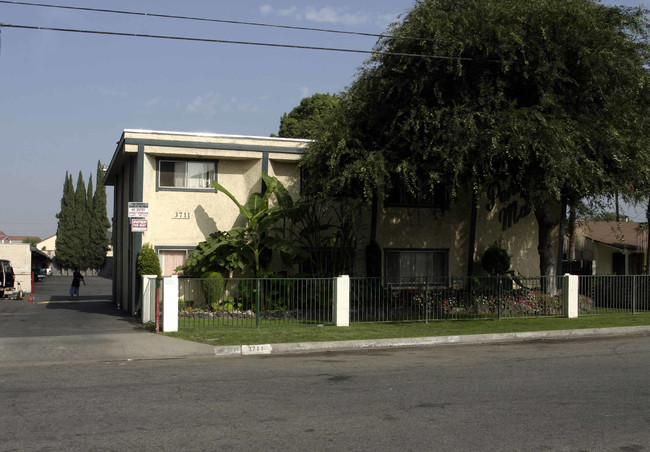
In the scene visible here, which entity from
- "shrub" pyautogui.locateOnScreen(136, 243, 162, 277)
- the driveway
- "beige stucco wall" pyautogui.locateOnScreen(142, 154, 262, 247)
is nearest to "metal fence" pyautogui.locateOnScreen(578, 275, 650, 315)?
"beige stucco wall" pyautogui.locateOnScreen(142, 154, 262, 247)

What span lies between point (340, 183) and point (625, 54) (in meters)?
8.31

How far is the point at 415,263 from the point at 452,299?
4003mm

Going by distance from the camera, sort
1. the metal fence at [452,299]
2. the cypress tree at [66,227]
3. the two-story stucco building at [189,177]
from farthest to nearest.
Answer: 1. the cypress tree at [66,227]
2. the two-story stucco building at [189,177]
3. the metal fence at [452,299]

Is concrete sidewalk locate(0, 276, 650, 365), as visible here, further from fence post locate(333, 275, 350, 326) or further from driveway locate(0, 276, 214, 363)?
fence post locate(333, 275, 350, 326)

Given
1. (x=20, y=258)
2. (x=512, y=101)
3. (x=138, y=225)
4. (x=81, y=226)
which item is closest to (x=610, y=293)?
(x=512, y=101)

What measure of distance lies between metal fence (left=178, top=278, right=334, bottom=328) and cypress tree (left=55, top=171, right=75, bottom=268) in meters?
70.5

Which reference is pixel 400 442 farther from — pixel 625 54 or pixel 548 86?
pixel 625 54

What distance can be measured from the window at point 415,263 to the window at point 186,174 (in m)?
6.65

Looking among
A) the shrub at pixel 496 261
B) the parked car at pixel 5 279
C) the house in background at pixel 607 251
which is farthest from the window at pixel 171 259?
the house in background at pixel 607 251

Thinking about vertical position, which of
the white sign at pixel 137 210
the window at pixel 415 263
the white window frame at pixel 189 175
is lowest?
the window at pixel 415 263

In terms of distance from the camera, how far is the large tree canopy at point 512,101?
15797 millimetres

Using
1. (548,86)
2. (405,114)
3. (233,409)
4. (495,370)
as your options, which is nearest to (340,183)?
(405,114)

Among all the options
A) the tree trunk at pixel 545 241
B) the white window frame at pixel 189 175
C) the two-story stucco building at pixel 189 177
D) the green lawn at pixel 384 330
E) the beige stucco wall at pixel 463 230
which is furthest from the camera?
the beige stucco wall at pixel 463 230

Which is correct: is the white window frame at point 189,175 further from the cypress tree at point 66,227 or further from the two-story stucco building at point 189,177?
the cypress tree at point 66,227
